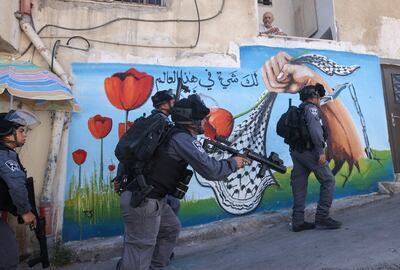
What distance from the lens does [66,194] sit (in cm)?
492

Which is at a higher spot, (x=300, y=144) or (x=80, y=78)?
(x=80, y=78)

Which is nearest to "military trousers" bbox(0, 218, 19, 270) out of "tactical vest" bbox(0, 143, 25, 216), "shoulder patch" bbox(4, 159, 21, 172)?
"tactical vest" bbox(0, 143, 25, 216)

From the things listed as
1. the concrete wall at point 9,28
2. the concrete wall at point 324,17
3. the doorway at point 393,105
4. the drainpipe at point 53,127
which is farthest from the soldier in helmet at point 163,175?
the doorway at point 393,105

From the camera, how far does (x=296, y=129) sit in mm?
4531

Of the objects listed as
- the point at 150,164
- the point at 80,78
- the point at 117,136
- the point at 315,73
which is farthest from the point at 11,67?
the point at 315,73

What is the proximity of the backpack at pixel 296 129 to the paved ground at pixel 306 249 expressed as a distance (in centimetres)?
103

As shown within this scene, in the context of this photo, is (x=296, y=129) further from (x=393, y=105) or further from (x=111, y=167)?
(x=393, y=105)

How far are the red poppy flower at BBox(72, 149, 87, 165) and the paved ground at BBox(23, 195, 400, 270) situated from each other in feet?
4.24

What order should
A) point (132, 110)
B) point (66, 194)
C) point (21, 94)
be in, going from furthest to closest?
point (132, 110)
point (66, 194)
point (21, 94)

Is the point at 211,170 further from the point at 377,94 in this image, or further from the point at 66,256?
the point at 377,94

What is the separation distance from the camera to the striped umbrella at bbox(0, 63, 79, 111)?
438 cm

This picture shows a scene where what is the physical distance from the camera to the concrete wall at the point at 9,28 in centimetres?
472

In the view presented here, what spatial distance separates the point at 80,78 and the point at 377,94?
4.68m

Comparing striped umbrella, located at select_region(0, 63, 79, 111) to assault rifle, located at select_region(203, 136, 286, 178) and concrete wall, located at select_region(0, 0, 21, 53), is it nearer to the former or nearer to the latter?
concrete wall, located at select_region(0, 0, 21, 53)
